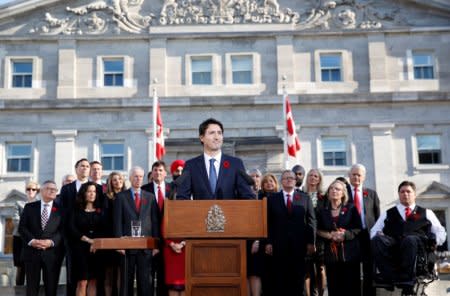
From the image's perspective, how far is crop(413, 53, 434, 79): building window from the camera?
27.4 metres

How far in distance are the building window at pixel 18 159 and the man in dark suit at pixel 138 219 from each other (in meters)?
18.0

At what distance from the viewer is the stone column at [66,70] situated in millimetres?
27047

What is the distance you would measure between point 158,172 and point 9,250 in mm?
17311

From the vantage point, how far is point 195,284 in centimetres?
644

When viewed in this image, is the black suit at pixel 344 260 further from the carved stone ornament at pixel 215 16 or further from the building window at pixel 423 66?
the building window at pixel 423 66

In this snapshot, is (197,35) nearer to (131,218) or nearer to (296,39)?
(296,39)

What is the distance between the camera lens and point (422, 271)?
9156 millimetres

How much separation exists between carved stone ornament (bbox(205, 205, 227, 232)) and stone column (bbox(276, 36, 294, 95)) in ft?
68.8

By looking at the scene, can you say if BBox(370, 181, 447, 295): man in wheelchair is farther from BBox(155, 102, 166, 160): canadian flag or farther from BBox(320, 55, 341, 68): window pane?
BBox(320, 55, 341, 68): window pane

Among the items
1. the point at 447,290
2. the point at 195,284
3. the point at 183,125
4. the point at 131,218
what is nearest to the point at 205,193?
the point at 195,284

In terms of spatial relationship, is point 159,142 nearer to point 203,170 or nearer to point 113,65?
point 113,65

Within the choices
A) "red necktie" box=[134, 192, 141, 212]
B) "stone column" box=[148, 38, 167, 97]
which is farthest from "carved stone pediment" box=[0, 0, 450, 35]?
"red necktie" box=[134, 192, 141, 212]

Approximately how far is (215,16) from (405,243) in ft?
65.4

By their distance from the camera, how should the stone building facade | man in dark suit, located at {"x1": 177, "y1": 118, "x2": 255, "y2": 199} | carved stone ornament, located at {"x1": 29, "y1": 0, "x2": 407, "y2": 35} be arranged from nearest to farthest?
man in dark suit, located at {"x1": 177, "y1": 118, "x2": 255, "y2": 199}
the stone building facade
carved stone ornament, located at {"x1": 29, "y1": 0, "x2": 407, "y2": 35}
